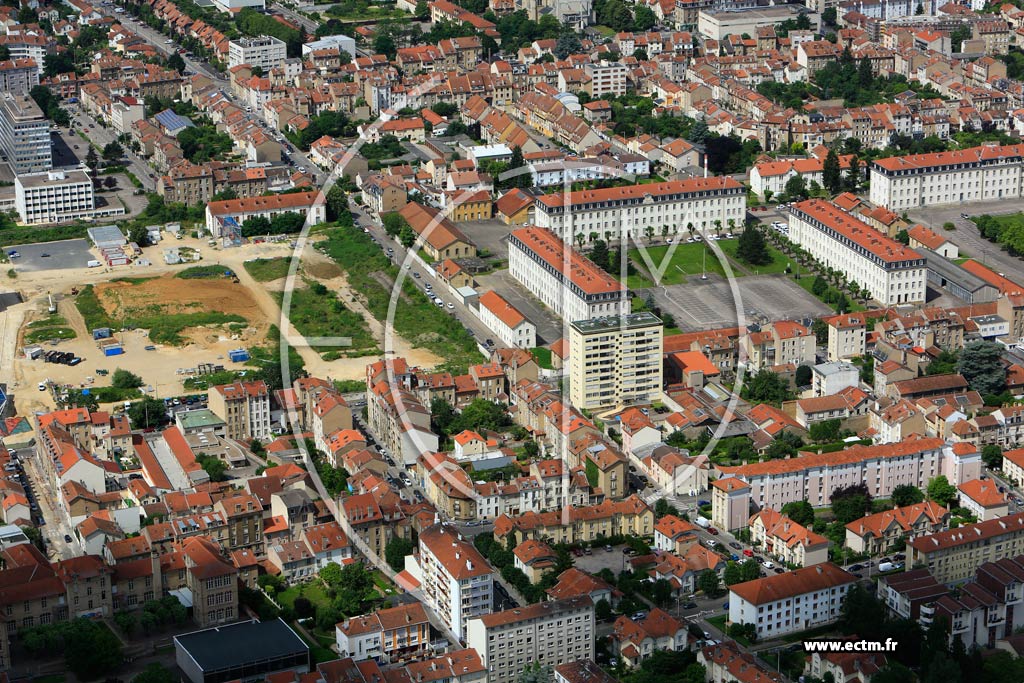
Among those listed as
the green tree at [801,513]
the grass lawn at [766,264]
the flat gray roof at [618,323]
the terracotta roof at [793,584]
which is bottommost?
the grass lawn at [766,264]

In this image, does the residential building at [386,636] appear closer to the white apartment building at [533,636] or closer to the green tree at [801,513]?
the white apartment building at [533,636]

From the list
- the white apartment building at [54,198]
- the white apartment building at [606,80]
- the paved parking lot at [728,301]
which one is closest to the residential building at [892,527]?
the paved parking lot at [728,301]

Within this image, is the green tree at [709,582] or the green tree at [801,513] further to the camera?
the green tree at [801,513]

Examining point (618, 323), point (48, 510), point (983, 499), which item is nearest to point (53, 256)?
point (48, 510)

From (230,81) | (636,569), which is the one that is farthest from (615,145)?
(636,569)

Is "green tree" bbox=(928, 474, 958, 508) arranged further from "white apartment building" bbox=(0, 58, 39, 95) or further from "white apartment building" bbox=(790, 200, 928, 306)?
"white apartment building" bbox=(0, 58, 39, 95)

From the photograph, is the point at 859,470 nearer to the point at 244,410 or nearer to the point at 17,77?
the point at 244,410
